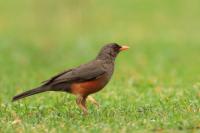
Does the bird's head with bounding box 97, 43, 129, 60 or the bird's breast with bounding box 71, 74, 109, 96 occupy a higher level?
the bird's head with bounding box 97, 43, 129, 60

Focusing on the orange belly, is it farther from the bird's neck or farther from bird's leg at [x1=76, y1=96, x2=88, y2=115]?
the bird's neck

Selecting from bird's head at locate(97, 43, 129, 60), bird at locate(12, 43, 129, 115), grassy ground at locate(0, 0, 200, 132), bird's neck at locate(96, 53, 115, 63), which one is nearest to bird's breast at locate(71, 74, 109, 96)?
bird at locate(12, 43, 129, 115)

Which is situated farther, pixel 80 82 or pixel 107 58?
pixel 107 58

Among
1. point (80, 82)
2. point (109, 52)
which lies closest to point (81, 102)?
point (80, 82)

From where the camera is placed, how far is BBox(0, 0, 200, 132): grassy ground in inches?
391

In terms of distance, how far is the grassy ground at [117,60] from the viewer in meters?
9.94

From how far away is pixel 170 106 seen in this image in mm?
11047

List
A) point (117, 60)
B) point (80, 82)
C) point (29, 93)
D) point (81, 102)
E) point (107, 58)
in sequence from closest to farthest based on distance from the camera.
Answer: point (29, 93) < point (80, 82) < point (81, 102) < point (107, 58) < point (117, 60)

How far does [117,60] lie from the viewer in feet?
65.3

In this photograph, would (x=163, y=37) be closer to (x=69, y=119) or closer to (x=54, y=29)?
(x=54, y=29)

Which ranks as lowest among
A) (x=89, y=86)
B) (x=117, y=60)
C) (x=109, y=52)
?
(x=89, y=86)

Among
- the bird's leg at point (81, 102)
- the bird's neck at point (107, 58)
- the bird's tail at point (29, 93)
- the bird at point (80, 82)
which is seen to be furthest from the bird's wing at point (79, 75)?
the bird's neck at point (107, 58)

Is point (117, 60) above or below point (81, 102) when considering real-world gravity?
above

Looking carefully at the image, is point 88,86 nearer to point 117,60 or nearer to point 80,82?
point 80,82
